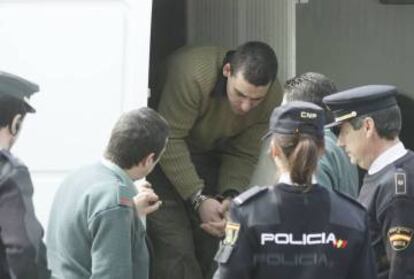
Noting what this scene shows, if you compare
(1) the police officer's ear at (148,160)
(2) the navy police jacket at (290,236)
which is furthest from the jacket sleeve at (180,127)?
(2) the navy police jacket at (290,236)

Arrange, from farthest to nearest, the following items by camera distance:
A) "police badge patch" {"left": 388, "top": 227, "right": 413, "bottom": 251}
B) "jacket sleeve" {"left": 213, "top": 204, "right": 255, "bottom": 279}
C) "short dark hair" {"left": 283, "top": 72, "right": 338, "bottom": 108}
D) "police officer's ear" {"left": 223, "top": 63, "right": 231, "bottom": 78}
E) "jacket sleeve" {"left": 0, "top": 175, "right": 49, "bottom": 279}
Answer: "police officer's ear" {"left": 223, "top": 63, "right": 231, "bottom": 78} < "short dark hair" {"left": 283, "top": 72, "right": 338, "bottom": 108} < "police badge patch" {"left": 388, "top": 227, "right": 413, "bottom": 251} < "jacket sleeve" {"left": 0, "top": 175, "right": 49, "bottom": 279} < "jacket sleeve" {"left": 213, "top": 204, "right": 255, "bottom": 279}

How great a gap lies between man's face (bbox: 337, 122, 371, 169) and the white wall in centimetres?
79

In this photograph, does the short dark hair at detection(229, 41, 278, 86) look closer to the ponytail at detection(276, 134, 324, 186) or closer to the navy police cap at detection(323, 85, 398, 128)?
the navy police cap at detection(323, 85, 398, 128)

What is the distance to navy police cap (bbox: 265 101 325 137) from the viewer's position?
2482 millimetres

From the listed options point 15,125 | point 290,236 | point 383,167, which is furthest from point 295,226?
point 15,125

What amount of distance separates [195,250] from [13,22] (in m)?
1.28

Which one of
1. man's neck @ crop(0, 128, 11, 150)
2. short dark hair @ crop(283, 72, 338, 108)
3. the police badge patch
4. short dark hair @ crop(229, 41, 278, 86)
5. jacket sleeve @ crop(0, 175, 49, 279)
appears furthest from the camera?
short dark hair @ crop(229, 41, 278, 86)

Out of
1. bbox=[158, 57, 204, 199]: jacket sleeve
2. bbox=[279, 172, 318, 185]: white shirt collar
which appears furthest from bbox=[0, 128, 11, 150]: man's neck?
bbox=[158, 57, 204, 199]: jacket sleeve

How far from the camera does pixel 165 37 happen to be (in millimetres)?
4344

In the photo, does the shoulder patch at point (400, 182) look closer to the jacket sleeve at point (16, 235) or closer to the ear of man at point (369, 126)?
the ear of man at point (369, 126)

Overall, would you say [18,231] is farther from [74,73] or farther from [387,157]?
[387,157]

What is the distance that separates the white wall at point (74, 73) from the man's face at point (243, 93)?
0.43 meters

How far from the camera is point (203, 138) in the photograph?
12.9ft

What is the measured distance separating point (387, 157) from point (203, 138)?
1225 millimetres
